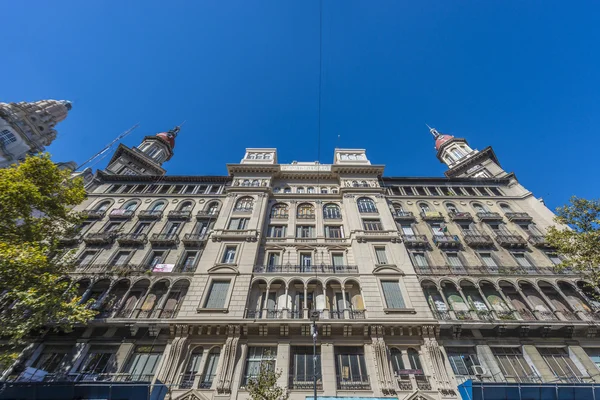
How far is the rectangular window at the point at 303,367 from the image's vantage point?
15579 mm

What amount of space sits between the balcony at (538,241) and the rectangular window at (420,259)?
11.4 meters

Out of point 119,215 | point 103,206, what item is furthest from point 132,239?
point 103,206

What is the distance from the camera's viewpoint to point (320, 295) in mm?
20609

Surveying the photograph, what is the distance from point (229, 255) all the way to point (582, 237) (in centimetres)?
2799

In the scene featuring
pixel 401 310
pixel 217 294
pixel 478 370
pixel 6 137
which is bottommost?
pixel 478 370

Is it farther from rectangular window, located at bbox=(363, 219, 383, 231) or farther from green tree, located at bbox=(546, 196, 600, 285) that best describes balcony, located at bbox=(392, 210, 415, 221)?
green tree, located at bbox=(546, 196, 600, 285)

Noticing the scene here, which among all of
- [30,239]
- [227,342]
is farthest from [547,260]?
[30,239]

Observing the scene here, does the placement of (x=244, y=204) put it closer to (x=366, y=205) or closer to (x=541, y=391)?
(x=366, y=205)

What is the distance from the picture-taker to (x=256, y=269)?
2231 cm

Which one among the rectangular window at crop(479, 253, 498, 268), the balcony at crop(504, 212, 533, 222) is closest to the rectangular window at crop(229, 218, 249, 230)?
the rectangular window at crop(479, 253, 498, 268)

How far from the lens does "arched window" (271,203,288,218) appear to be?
2858 centimetres

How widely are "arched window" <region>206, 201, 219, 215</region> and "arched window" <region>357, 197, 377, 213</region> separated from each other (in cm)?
1685

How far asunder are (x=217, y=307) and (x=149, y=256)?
31.3ft

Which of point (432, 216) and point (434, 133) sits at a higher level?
point (434, 133)
